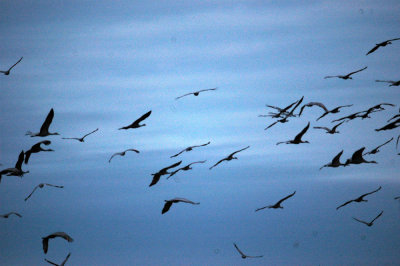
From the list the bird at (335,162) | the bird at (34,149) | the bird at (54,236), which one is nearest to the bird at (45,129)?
the bird at (34,149)

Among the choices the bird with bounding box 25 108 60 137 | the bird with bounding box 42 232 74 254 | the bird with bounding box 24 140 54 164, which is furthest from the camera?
the bird with bounding box 24 140 54 164

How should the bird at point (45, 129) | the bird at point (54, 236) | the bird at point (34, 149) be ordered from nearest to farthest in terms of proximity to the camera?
the bird at point (54, 236) → the bird at point (45, 129) → the bird at point (34, 149)

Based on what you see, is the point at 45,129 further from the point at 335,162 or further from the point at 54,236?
the point at 335,162

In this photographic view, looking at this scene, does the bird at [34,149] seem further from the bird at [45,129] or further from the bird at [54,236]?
the bird at [54,236]

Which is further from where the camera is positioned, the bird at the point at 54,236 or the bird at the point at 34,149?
the bird at the point at 34,149

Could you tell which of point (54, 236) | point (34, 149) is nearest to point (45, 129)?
point (34, 149)

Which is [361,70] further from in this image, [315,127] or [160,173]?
[160,173]

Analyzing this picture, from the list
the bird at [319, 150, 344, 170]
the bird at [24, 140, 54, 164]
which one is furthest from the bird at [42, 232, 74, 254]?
the bird at [319, 150, 344, 170]

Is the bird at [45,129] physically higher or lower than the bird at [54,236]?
higher

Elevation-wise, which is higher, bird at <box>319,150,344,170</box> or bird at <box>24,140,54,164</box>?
bird at <box>24,140,54,164</box>

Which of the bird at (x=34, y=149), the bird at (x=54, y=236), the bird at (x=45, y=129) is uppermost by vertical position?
Answer: the bird at (x=45, y=129)

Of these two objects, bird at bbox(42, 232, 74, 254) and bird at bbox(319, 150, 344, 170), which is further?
bird at bbox(319, 150, 344, 170)

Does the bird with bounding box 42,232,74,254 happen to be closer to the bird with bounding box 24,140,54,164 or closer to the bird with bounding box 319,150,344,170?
the bird with bounding box 24,140,54,164

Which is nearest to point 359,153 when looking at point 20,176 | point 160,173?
point 160,173
